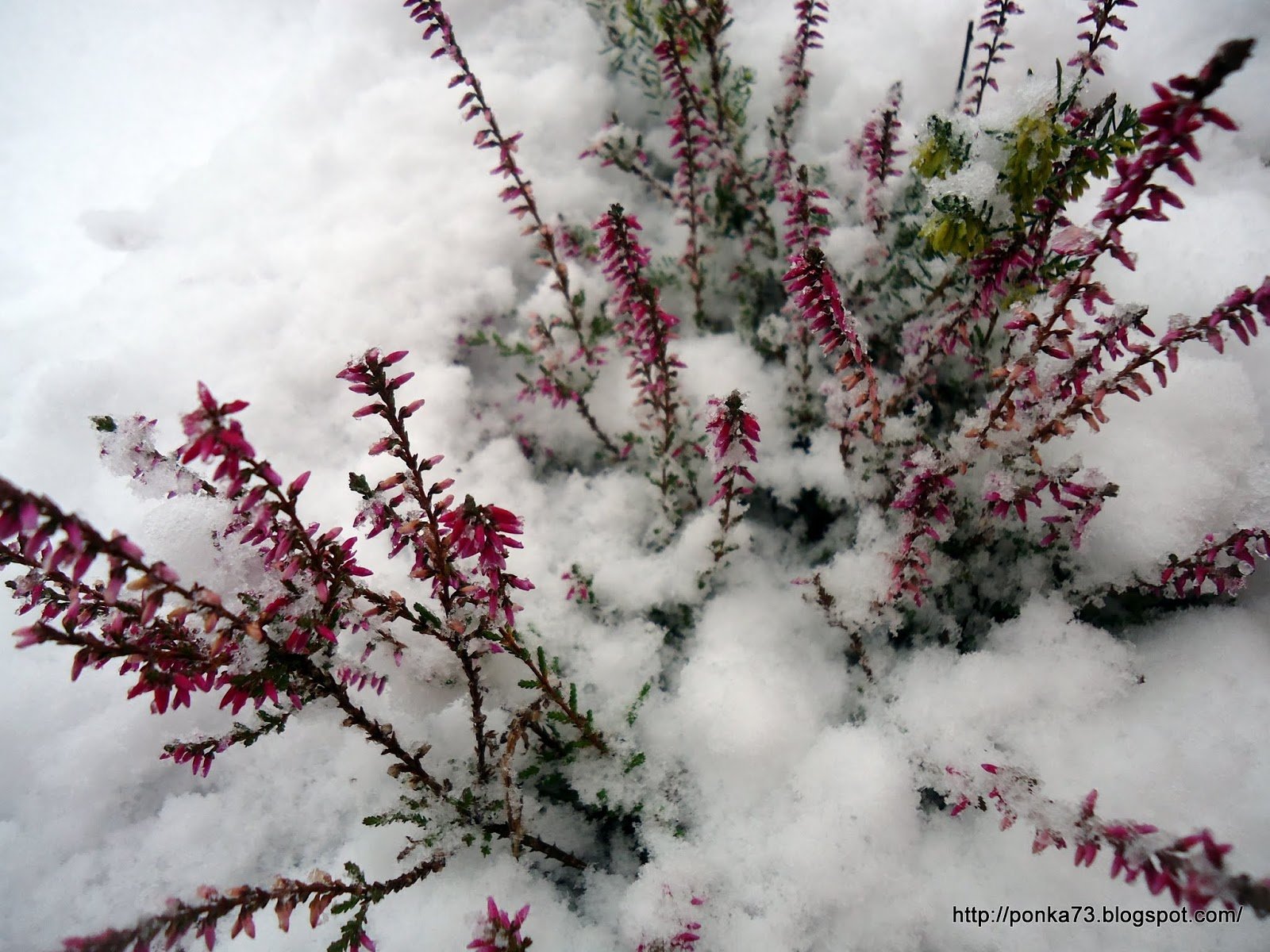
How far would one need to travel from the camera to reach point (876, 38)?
3.13 m

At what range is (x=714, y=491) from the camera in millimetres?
2719

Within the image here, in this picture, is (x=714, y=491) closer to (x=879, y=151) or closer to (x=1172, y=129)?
(x=879, y=151)

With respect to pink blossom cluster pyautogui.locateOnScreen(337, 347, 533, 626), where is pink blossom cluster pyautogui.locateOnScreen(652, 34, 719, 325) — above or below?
above

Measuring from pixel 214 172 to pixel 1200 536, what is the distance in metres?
4.68

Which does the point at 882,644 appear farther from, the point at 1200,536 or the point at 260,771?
the point at 260,771

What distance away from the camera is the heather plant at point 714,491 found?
1.41 m

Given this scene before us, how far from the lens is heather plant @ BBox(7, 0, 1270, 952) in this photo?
141 cm

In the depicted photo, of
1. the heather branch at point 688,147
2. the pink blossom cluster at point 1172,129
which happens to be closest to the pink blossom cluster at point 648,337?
the heather branch at point 688,147

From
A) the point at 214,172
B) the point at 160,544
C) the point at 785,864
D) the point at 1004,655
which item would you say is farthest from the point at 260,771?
the point at 214,172

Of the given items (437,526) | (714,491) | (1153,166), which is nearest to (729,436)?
(437,526)

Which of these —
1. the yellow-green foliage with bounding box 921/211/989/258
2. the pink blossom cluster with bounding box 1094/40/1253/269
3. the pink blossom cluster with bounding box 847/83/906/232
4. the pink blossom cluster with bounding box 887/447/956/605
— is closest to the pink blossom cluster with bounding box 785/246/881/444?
the pink blossom cluster with bounding box 887/447/956/605

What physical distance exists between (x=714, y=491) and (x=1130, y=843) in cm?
172

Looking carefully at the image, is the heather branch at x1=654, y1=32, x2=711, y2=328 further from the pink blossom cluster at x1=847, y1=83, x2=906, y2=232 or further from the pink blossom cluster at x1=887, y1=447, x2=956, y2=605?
the pink blossom cluster at x1=887, y1=447, x2=956, y2=605

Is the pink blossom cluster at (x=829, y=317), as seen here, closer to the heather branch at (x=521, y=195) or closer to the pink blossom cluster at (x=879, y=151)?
the pink blossom cluster at (x=879, y=151)
